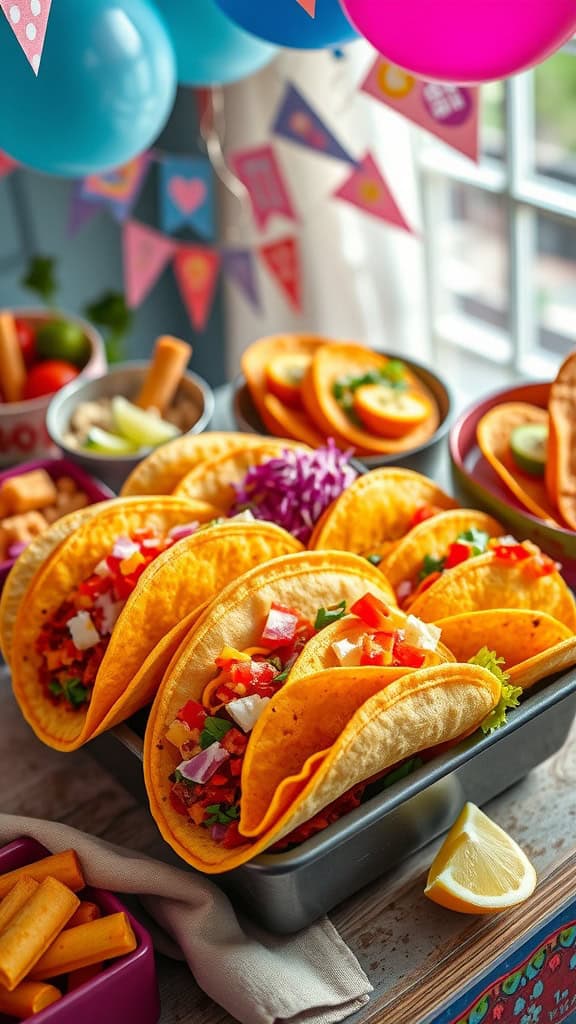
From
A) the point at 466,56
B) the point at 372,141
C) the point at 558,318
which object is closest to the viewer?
the point at 466,56

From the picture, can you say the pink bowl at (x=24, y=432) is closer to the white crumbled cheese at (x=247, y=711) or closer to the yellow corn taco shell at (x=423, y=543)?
the yellow corn taco shell at (x=423, y=543)

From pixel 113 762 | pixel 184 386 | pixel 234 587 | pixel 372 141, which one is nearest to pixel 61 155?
pixel 184 386

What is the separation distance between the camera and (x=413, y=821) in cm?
134

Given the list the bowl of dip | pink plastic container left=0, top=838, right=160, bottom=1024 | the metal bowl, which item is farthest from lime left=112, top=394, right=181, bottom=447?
pink plastic container left=0, top=838, right=160, bottom=1024

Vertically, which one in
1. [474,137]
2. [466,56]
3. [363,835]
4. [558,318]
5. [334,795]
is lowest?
[558,318]

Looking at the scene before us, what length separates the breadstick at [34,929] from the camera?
3.93ft

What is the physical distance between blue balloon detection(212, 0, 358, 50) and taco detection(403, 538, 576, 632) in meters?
0.76

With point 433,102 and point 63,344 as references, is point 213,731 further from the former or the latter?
point 63,344

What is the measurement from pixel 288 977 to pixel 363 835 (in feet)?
0.56

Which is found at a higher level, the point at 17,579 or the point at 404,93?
the point at 404,93

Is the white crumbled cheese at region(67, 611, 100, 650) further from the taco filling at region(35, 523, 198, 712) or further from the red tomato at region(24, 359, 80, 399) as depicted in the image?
the red tomato at region(24, 359, 80, 399)

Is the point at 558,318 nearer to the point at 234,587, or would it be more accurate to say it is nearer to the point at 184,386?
the point at 184,386

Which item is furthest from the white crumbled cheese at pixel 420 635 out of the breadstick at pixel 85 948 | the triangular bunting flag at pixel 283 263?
the triangular bunting flag at pixel 283 263

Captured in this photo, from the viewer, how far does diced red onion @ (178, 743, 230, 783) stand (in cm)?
127
